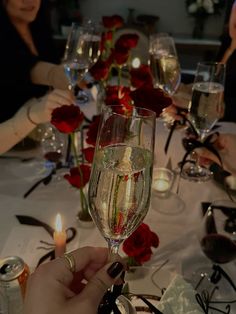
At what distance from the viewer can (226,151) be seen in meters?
0.94

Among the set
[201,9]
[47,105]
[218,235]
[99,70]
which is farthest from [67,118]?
[201,9]

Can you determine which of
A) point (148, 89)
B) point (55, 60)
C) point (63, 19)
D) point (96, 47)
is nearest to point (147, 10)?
point (63, 19)

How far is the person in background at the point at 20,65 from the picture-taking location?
4.67ft

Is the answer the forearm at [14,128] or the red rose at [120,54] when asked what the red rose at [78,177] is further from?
the red rose at [120,54]

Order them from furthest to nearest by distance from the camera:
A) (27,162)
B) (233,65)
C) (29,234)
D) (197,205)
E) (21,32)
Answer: (233,65), (21,32), (27,162), (197,205), (29,234)

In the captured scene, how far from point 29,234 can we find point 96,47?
0.67 metres

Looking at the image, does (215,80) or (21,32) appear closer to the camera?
(215,80)

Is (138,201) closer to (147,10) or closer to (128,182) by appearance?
(128,182)

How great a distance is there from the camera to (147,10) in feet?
12.6

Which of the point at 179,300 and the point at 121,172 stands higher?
the point at 121,172

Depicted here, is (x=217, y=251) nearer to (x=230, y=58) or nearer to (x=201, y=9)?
(x=230, y=58)

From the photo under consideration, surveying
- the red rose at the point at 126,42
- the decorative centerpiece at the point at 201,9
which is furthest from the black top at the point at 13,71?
the decorative centerpiece at the point at 201,9

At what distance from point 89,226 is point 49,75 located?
888 millimetres

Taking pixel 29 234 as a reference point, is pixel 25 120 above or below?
above
